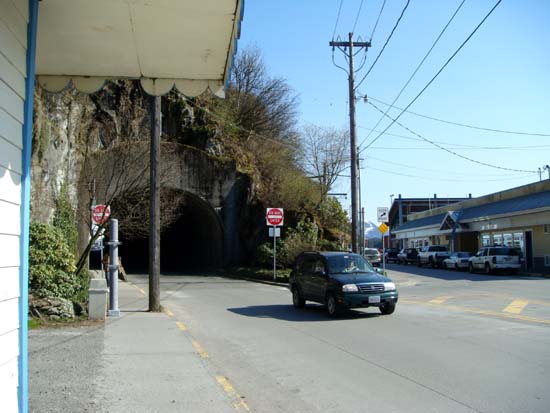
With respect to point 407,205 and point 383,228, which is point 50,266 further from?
point 407,205

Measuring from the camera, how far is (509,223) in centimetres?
4066

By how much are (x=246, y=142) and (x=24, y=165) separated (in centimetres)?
3724

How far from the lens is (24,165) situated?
4.25m

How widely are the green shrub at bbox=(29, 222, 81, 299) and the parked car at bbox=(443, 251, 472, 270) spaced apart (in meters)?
31.3

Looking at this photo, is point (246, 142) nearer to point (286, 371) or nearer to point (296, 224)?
point (296, 224)

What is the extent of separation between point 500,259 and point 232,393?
30707mm

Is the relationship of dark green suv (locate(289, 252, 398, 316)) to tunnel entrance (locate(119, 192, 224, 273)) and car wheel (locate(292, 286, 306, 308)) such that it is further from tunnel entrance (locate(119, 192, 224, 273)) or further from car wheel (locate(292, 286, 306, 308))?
tunnel entrance (locate(119, 192, 224, 273))

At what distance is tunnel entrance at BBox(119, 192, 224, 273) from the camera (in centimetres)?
3722

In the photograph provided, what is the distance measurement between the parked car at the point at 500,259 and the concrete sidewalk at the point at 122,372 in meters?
27.3

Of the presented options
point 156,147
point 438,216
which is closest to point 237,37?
point 156,147

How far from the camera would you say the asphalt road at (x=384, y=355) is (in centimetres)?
672

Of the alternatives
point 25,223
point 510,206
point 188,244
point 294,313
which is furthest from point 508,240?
point 25,223

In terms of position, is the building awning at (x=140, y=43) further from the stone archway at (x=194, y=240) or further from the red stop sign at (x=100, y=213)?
the stone archway at (x=194, y=240)

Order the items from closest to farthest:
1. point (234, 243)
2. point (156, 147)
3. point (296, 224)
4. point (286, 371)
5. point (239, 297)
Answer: point (286, 371) → point (156, 147) → point (239, 297) → point (296, 224) → point (234, 243)
